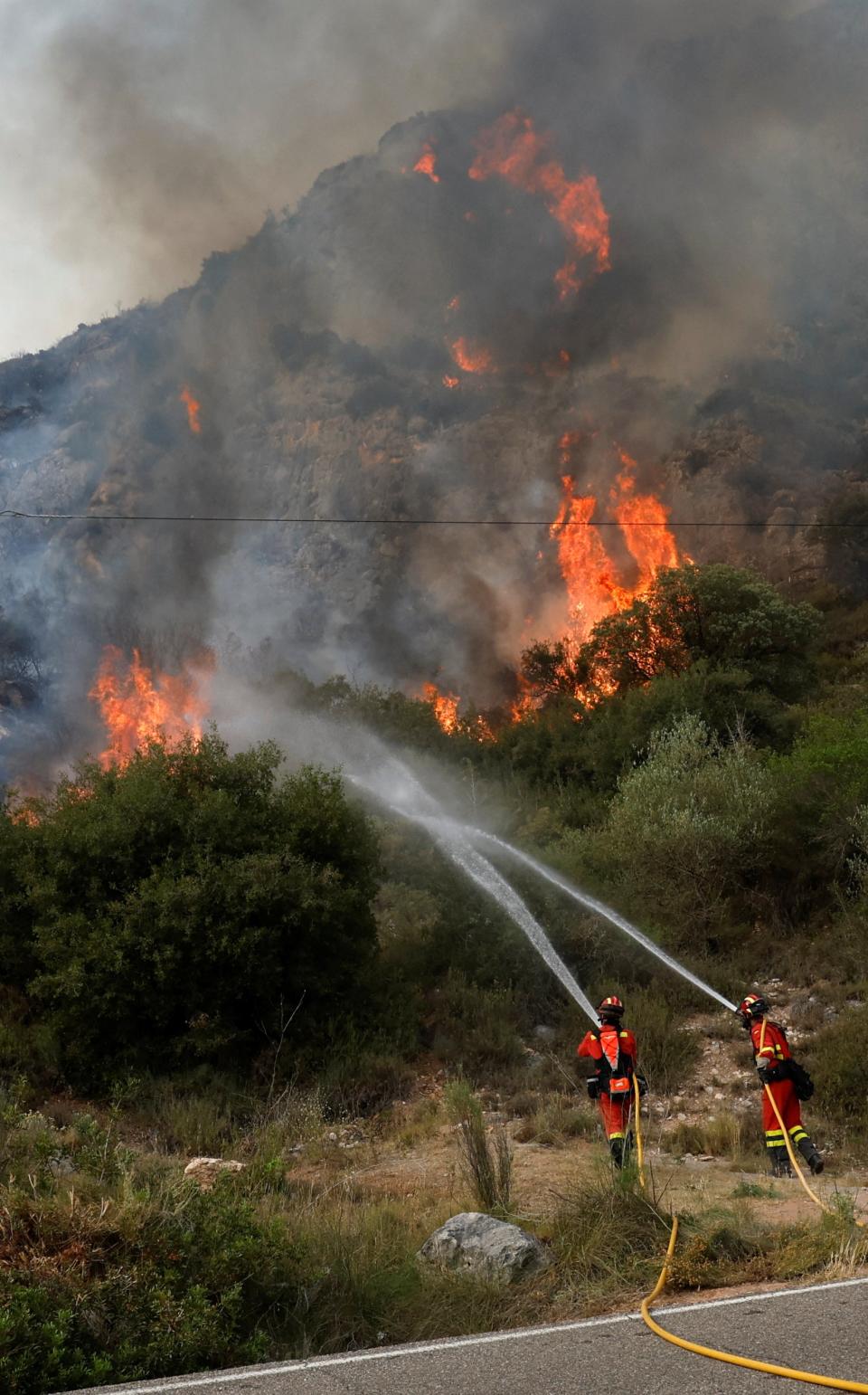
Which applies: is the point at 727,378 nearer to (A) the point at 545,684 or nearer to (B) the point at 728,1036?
(A) the point at 545,684

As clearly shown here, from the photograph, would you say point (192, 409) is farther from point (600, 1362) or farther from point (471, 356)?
point (600, 1362)

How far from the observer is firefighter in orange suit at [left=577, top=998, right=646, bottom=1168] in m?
10.8

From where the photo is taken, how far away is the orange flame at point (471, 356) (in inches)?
3236

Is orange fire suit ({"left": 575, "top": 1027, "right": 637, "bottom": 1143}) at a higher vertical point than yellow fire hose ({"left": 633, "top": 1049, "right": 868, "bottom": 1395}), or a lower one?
higher

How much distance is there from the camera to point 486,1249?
680cm

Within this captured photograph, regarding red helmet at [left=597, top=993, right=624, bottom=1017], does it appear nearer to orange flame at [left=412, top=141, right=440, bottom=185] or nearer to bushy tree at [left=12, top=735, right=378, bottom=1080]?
bushy tree at [left=12, top=735, right=378, bottom=1080]

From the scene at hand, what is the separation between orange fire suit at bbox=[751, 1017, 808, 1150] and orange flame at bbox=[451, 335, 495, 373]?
247 ft

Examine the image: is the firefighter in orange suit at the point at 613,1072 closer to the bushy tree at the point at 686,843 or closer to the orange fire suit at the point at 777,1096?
the orange fire suit at the point at 777,1096

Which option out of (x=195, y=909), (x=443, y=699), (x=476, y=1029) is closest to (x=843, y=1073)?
(x=476, y=1029)

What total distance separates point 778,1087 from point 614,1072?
1963 millimetres

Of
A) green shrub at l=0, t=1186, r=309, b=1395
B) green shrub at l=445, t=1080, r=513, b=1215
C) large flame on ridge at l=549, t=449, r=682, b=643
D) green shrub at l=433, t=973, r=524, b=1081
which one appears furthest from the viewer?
large flame on ridge at l=549, t=449, r=682, b=643

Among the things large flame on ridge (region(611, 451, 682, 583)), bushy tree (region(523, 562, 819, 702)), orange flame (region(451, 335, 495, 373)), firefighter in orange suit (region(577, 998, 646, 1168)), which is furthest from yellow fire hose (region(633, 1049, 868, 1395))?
orange flame (region(451, 335, 495, 373))

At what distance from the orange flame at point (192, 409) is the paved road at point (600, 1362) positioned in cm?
8381

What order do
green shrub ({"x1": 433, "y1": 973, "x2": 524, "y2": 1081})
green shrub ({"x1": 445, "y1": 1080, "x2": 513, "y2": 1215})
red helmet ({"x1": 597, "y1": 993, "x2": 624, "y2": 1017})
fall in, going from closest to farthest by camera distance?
green shrub ({"x1": 445, "y1": 1080, "x2": 513, "y2": 1215})
red helmet ({"x1": 597, "y1": 993, "x2": 624, "y2": 1017})
green shrub ({"x1": 433, "y1": 973, "x2": 524, "y2": 1081})
